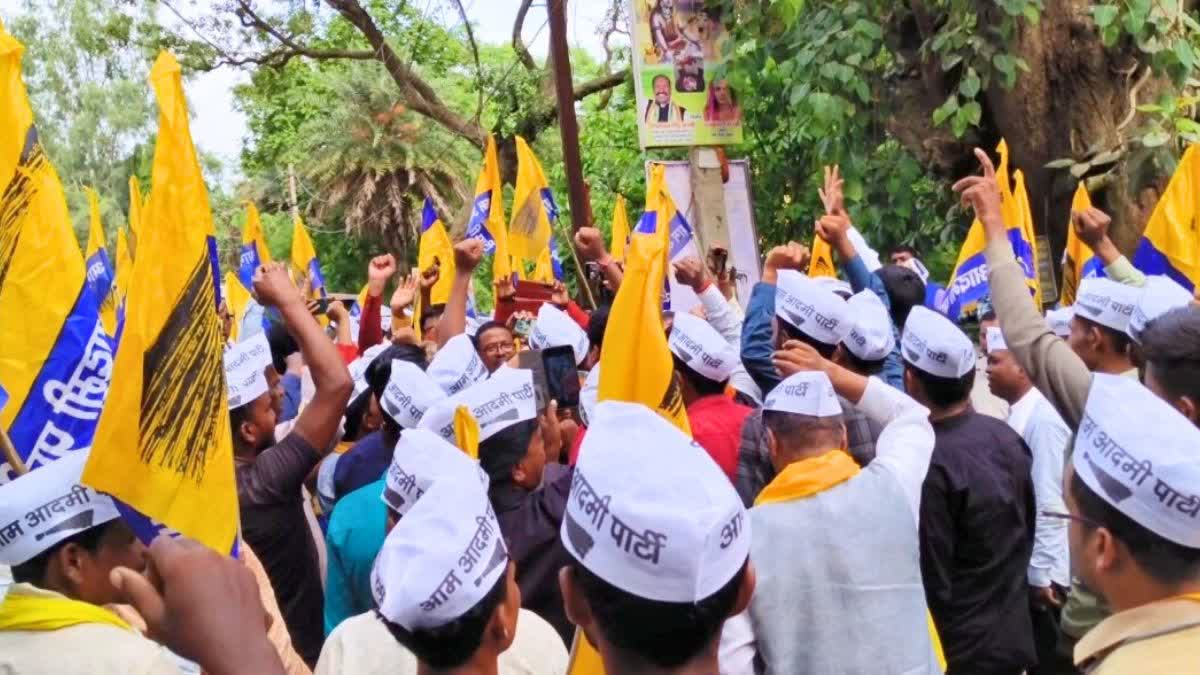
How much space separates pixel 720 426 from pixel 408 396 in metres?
1.08

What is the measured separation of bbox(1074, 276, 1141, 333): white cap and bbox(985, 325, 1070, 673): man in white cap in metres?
0.31

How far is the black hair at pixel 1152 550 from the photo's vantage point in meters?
2.28

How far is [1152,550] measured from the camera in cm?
230

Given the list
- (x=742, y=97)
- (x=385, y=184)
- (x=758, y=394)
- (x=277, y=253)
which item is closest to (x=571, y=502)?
(x=758, y=394)

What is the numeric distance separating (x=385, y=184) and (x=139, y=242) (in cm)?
2241

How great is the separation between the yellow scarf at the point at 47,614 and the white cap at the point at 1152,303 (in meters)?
2.97

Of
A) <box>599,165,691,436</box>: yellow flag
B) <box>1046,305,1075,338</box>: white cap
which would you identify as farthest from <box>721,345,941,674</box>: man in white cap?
<box>1046,305,1075,338</box>: white cap

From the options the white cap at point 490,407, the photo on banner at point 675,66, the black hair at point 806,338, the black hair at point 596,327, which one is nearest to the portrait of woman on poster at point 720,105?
the photo on banner at point 675,66

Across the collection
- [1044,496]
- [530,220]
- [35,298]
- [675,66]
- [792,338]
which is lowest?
[1044,496]

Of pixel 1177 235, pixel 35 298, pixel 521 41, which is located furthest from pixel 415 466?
pixel 521 41

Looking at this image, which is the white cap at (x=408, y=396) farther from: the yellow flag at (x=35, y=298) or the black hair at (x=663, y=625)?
the black hair at (x=663, y=625)

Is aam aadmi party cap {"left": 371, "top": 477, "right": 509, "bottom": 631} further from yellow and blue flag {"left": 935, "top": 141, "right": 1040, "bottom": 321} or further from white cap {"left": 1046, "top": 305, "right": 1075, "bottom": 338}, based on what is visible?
yellow and blue flag {"left": 935, "top": 141, "right": 1040, "bottom": 321}

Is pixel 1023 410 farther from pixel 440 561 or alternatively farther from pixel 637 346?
pixel 440 561

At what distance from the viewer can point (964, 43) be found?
9219 mm
